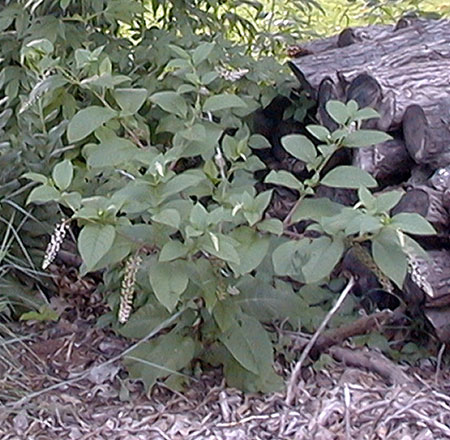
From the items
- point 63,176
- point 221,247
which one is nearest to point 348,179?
point 221,247

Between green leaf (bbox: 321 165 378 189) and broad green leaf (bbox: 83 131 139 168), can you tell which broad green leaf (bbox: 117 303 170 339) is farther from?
green leaf (bbox: 321 165 378 189)

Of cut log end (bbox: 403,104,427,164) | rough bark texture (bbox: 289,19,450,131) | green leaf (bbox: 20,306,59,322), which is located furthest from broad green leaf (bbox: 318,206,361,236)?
green leaf (bbox: 20,306,59,322)

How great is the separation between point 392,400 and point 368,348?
1.26 feet

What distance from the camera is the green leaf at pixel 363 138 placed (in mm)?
2631

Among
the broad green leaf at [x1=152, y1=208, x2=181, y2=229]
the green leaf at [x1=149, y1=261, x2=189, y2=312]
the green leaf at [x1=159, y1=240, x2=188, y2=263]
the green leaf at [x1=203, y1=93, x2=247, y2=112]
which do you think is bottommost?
the green leaf at [x1=149, y1=261, x2=189, y2=312]

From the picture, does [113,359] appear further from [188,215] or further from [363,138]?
[363,138]

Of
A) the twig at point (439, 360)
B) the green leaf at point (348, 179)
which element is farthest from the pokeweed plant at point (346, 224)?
the twig at point (439, 360)

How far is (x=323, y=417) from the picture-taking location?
8.74 feet

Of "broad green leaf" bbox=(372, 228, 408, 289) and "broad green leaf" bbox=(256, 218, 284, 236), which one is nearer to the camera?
"broad green leaf" bbox=(372, 228, 408, 289)

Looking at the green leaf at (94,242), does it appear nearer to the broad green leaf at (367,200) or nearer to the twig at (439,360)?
the broad green leaf at (367,200)

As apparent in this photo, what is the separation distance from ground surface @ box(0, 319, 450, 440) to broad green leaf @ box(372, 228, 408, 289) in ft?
1.52

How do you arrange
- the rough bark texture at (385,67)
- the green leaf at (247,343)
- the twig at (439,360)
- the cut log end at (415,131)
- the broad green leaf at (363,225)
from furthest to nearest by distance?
the rough bark texture at (385,67)
the cut log end at (415,131)
the twig at (439,360)
the green leaf at (247,343)
the broad green leaf at (363,225)

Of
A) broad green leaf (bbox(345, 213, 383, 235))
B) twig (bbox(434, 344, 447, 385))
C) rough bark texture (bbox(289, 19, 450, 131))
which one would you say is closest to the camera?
broad green leaf (bbox(345, 213, 383, 235))

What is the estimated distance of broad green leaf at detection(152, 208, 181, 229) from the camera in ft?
7.95
